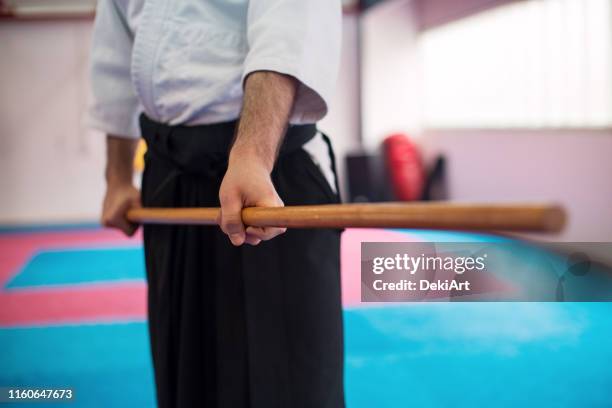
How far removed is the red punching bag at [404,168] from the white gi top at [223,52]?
6022 mm

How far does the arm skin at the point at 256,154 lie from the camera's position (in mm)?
802

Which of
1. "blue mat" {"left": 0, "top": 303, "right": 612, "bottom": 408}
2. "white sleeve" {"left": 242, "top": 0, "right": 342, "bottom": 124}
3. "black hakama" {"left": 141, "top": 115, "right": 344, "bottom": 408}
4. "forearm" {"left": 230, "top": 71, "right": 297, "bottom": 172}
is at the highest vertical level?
"white sleeve" {"left": 242, "top": 0, "right": 342, "bottom": 124}

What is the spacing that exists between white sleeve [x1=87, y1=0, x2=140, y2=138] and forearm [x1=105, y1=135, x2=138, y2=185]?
32 mm

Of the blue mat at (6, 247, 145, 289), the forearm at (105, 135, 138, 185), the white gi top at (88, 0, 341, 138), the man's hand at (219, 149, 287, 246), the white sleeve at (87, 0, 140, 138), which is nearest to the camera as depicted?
the man's hand at (219, 149, 287, 246)

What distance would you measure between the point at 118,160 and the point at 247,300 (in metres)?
0.58

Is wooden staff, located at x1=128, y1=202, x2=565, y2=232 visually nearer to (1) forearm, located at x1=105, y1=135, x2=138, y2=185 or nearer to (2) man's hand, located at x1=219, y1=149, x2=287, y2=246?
(2) man's hand, located at x1=219, y1=149, x2=287, y2=246

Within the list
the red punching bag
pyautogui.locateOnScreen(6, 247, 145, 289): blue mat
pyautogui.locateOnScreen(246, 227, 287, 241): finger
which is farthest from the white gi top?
the red punching bag

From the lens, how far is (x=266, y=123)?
33.9 inches

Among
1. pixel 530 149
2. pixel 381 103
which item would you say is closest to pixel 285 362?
pixel 530 149

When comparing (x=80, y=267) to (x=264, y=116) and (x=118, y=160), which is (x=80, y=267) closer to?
(x=118, y=160)

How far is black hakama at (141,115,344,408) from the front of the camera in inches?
41.6

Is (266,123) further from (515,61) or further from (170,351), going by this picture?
(515,61)

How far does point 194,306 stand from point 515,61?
4.88 meters

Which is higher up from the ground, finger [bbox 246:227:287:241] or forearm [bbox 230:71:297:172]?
forearm [bbox 230:71:297:172]
